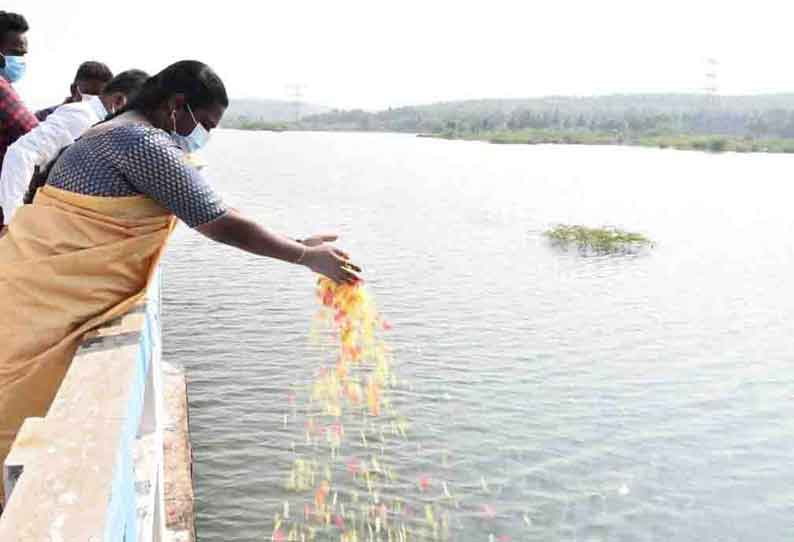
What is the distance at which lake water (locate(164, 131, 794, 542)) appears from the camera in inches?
351

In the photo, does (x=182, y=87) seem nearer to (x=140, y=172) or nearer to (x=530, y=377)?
(x=140, y=172)

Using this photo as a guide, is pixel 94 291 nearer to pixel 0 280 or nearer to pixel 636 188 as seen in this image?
pixel 0 280

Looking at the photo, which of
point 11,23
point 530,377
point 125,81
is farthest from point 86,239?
point 530,377

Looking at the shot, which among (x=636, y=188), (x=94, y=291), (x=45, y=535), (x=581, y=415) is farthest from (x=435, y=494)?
(x=636, y=188)

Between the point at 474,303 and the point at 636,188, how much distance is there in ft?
94.5

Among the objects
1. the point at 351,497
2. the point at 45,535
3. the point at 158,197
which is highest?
the point at 158,197

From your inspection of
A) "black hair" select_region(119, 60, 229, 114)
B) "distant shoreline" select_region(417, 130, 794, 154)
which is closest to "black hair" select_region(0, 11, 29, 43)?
"black hair" select_region(119, 60, 229, 114)

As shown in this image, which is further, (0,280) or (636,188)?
(636,188)

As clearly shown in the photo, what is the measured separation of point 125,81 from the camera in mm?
5176

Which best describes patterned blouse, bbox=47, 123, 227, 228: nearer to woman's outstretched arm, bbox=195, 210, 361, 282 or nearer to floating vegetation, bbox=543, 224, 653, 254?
woman's outstretched arm, bbox=195, 210, 361, 282

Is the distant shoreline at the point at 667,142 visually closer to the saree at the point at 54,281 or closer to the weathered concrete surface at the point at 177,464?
the weathered concrete surface at the point at 177,464

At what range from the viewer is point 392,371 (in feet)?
40.6

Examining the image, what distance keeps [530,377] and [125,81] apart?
8.51 m

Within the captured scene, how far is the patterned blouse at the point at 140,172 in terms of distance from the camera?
3.18m
